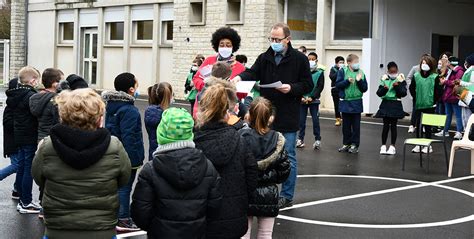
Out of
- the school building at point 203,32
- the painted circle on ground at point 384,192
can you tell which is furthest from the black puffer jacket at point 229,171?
the school building at point 203,32

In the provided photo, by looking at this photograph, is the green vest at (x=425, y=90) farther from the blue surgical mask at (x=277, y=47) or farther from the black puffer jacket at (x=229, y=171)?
the black puffer jacket at (x=229, y=171)

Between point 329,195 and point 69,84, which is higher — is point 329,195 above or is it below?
below

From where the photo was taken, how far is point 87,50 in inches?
1453

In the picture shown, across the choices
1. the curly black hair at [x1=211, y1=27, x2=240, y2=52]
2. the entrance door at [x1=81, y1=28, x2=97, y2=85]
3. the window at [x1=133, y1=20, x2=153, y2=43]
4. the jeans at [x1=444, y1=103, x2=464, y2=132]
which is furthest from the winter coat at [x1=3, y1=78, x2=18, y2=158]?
the entrance door at [x1=81, y1=28, x2=97, y2=85]

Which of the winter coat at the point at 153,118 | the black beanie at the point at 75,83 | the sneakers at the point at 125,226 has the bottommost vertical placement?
the sneakers at the point at 125,226

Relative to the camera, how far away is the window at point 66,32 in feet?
125

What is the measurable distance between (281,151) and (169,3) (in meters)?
25.9

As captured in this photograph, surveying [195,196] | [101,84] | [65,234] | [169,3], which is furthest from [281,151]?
[101,84]

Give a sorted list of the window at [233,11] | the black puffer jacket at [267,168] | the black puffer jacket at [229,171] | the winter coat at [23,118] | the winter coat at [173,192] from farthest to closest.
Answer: the window at [233,11], the winter coat at [23,118], the black puffer jacket at [267,168], the black puffer jacket at [229,171], the winter coat at [173,192]

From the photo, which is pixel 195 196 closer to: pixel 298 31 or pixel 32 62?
pixel 298 31

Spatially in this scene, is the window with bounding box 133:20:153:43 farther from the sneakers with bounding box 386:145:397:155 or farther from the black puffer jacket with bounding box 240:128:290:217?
the black puffer jacket with bounding box 240:128:290:217

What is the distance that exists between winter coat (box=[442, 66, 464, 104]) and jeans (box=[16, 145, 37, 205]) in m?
10.7

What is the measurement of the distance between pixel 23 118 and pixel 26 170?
23.0 inches

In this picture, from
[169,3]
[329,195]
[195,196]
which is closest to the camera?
[195,196]
